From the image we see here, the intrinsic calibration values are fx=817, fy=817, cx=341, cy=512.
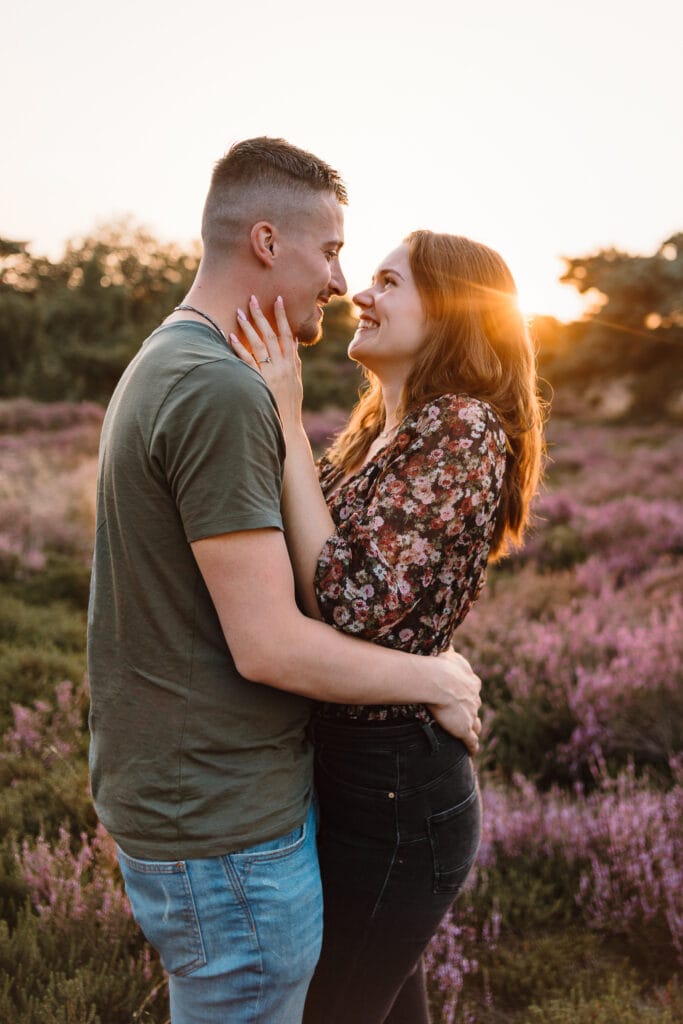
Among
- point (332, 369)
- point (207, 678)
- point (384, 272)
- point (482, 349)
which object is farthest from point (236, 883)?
point (332, 369)

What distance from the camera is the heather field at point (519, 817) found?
2.82 m

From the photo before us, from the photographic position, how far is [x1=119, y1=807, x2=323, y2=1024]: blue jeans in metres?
1.60

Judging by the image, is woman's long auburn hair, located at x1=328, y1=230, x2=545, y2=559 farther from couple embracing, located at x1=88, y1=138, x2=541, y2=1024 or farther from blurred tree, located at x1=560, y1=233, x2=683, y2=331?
blurred tree, located at x1=560, y1=233, x2=683, y2=331

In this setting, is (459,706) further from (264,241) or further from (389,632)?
(264,241)

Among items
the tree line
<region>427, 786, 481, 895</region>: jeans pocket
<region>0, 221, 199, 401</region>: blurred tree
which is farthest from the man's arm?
<region>0, 221, 199, 401</region>: blurred tree

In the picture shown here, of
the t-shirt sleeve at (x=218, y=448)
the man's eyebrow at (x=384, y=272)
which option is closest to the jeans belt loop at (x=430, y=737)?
the t-shirt sleeve at (x=218, y=448)

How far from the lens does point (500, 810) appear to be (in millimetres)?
3826

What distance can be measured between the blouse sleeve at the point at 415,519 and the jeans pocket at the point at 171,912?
0.60m

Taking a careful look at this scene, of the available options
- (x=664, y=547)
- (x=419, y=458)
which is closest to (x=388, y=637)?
(x=419, y=458)

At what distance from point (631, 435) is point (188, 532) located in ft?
64.3

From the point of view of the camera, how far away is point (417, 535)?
6.18ft

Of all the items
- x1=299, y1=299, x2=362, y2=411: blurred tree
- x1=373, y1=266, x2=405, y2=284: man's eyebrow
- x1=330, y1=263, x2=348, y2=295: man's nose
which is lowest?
x1=299, y1=299, x2=362, y2=411: blurred tree

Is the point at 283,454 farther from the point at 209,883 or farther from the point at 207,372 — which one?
the point at 209,883

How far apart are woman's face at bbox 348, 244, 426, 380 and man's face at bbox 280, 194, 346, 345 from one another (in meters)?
0.35
